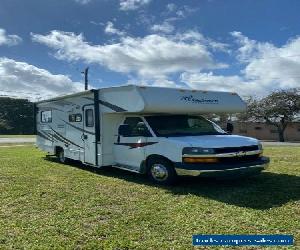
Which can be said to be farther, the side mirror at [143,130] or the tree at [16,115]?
the tree at [16,115]

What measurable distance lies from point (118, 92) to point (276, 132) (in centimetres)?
4548

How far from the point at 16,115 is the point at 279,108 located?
133ft

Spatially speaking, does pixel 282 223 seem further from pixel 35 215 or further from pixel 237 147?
pixel 35 215

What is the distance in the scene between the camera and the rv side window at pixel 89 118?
11398mm

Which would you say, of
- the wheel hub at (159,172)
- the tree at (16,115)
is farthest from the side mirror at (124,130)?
the tree at (16,115)

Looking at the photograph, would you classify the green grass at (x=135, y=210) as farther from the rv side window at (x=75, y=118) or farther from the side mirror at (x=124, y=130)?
the rv side window at (x=75, y=118)

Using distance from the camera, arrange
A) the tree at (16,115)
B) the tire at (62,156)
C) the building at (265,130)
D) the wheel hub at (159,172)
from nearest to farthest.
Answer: the wheel hub at (159,172), the tire at (62,156), the building at (265,130), the tree at (16,115)

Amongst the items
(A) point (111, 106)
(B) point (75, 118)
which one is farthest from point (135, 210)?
(B) point (75, 118)

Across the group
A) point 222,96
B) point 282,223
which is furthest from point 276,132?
point 282,223

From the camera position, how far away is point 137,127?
33.2 feet

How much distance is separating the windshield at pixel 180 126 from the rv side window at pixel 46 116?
5.78 meters

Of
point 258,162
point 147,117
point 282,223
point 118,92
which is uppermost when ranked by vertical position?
point 118,92

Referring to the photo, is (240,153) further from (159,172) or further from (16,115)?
(16,115)

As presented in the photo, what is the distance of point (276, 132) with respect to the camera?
2053 inches
